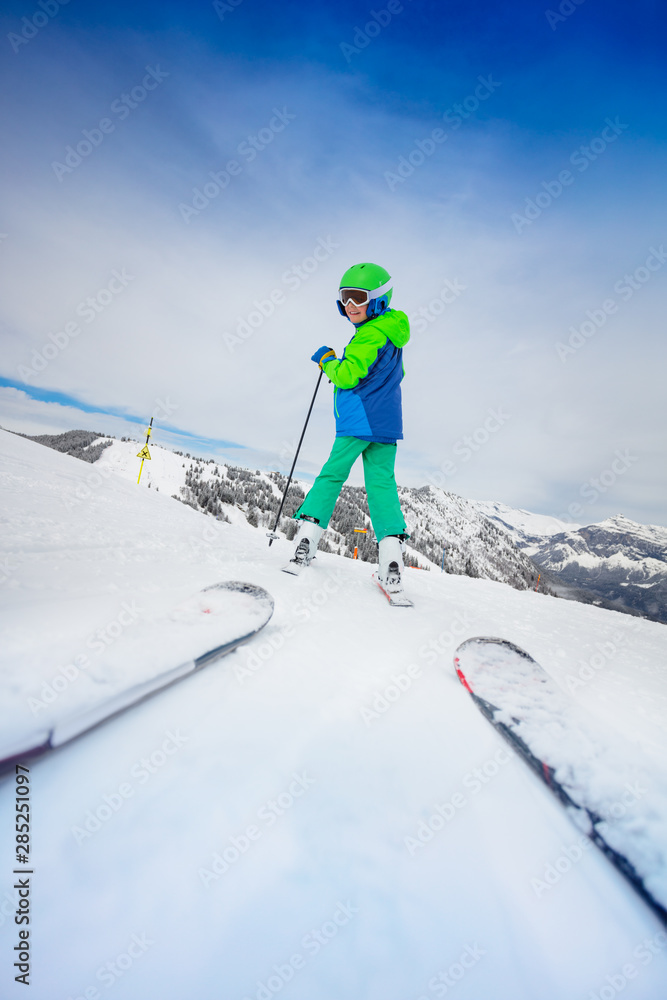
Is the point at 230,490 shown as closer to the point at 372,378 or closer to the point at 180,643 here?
the point at 372,378

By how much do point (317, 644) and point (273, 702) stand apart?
19.4 inches

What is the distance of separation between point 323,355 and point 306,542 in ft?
5.34

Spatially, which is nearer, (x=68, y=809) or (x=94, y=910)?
(x=94, y=910)

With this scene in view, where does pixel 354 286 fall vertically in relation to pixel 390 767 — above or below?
above

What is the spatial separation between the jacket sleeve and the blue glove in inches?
7.1

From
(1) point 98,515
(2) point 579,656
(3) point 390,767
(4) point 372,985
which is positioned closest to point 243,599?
(3) point 390,767

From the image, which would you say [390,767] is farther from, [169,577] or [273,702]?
[169,577]

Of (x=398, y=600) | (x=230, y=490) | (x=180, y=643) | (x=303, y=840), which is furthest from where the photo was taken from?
(x=230, y=490)

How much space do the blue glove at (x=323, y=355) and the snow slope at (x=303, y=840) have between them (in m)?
2.38

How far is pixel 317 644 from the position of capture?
179cm

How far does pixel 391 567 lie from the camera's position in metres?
2.97

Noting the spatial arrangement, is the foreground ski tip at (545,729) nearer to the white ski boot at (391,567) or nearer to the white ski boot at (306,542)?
the white ski boot at (391,567)

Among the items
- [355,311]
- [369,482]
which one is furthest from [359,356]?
[369,482]

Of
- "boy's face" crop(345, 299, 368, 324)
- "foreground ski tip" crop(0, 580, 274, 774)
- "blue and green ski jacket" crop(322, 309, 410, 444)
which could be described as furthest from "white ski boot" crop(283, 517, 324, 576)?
"boy's face" crop(345, 299, 368, 324)
